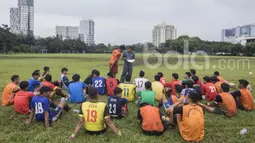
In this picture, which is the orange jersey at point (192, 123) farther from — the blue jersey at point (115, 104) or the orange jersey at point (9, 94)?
the orange jersey at point (9, 94)

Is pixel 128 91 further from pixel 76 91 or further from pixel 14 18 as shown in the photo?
pixel 14 18

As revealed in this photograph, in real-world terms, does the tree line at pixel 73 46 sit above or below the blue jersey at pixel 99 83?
above

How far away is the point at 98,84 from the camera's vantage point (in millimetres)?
9148

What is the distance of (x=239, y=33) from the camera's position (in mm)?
151000

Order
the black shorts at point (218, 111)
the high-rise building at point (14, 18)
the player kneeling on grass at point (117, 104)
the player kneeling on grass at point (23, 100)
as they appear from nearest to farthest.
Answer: the player kneeling on grass at point (117, 104), the player kneeling on grass at point (23, 100), the black shorts at point (218, 111), the high-rise building at point (14, 18)

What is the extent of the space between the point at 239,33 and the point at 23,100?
165071 mm

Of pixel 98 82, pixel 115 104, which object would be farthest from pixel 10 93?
pixel 115 104

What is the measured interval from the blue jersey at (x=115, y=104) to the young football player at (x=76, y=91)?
6.12 feet

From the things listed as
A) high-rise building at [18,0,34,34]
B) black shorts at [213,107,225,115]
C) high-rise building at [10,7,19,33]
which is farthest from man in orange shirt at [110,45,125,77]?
high-rise building at [10,7,19,33]

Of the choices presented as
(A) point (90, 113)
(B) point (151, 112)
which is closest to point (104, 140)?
(A) point (90, 113)

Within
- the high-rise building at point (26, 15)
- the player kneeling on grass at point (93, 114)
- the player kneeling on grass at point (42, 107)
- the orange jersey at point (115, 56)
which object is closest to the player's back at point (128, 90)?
the player kneeling on grass at point (42, 107)

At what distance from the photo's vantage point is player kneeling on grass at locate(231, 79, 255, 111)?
7.48 metres

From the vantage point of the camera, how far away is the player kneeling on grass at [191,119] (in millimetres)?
5223

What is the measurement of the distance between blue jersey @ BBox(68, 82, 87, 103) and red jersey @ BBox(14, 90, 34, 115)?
161cm
